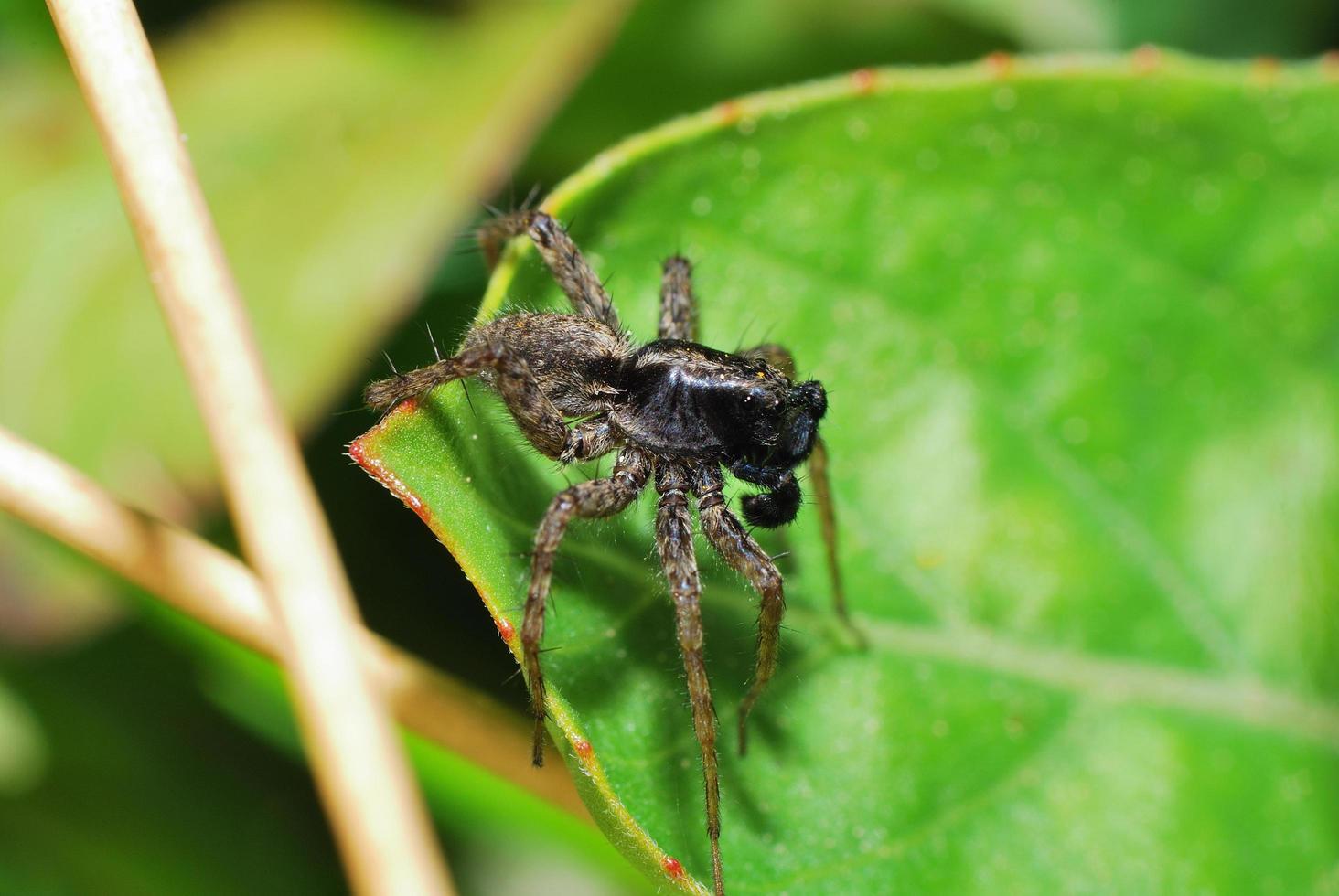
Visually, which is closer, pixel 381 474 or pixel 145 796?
pixel 381 474

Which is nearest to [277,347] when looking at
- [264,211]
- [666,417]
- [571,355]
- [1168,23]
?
[264,211]

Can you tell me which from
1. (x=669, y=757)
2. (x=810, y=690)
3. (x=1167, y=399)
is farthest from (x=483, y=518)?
(x=1167, y=399)

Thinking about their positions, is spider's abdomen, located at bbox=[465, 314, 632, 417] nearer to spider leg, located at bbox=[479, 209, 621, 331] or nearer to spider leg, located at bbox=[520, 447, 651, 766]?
spider leg, located at bbox=[479, 209, 621, 331]

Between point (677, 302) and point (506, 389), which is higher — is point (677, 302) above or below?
above

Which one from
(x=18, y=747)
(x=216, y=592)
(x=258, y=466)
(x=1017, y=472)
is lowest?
(x=18, y=747)

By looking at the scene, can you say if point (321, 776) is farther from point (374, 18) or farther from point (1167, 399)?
point (374, 18)

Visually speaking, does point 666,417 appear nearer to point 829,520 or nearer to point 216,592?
point 829,520

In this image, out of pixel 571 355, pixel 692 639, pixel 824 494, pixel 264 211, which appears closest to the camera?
pixel 692 639
